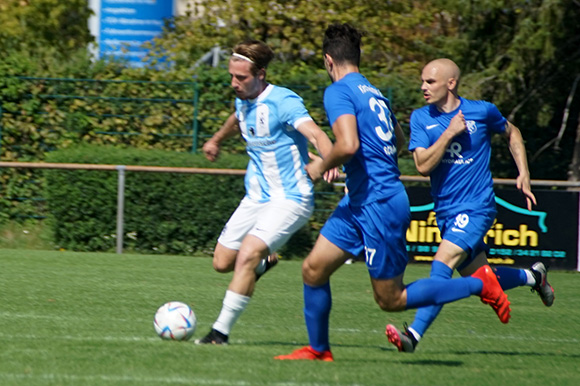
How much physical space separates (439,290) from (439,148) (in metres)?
1.17

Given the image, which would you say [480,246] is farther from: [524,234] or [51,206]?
[51,206]

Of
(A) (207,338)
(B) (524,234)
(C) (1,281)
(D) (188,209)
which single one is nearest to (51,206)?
(D) (188,209)

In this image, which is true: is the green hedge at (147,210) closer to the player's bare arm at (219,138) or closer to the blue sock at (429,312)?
the player's bare arm at (219,138)

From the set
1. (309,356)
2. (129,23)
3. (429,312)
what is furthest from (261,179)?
(129,23)

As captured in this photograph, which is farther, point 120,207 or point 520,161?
point 120,207

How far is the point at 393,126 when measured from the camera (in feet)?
19.7

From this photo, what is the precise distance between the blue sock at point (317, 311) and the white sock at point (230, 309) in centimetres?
58

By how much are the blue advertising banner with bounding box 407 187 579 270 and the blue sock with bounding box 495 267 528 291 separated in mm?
5978

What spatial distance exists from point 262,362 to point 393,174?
4.72 ft

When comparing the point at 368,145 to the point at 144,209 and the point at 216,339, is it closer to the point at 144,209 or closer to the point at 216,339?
the point at 216,339

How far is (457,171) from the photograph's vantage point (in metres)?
6.76

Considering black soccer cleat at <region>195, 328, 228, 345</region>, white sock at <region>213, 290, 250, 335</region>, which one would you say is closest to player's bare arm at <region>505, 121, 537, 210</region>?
white sock at <region>213, 290, 250, 335</region>

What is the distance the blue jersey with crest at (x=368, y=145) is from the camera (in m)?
5.60

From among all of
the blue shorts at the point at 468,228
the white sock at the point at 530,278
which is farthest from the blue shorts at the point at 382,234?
the white sock at the point at 530,278
